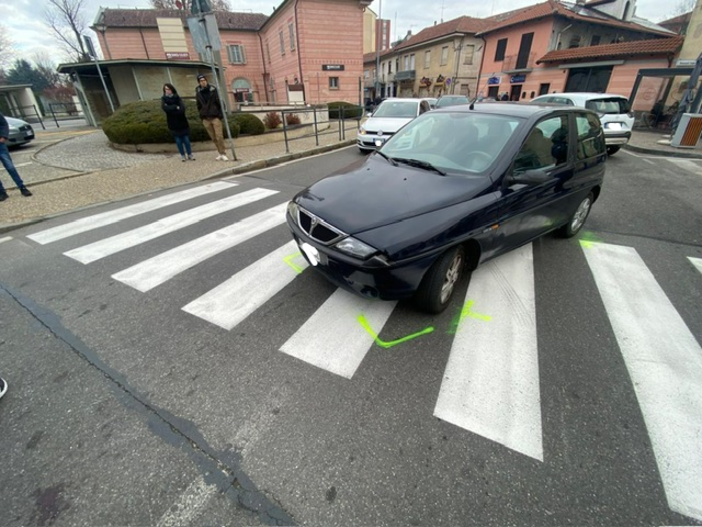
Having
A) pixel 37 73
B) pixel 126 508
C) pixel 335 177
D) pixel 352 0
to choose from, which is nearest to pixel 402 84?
pixel 352 0

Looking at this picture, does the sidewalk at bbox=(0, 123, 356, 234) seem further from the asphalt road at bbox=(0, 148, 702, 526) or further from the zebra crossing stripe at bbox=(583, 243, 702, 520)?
the zebra crossing stripe at bbox=(583, 243, 702, 520)

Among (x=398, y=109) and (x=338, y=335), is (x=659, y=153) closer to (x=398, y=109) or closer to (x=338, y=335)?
(x=398, y=109)

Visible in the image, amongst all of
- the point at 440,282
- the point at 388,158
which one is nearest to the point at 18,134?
the point at 388,158

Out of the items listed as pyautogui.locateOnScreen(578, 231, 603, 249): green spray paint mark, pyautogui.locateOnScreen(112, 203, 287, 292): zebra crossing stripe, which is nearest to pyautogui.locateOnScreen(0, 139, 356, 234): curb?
pyautogui.locateOnScreen(112, 203, 287, 292): zebra crossing stripe

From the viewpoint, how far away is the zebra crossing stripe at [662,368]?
167 centimetres

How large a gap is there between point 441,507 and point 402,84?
49.8m

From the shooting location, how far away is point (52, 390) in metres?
2.13

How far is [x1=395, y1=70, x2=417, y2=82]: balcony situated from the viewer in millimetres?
40406

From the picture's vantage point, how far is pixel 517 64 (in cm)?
2859

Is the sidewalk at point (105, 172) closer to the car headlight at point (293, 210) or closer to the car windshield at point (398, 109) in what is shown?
the car windshield at point (398, 109)

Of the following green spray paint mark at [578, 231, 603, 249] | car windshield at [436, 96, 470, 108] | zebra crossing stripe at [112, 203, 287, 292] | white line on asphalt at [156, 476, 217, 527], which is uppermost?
car windshield at [436, 96, 470, 108]

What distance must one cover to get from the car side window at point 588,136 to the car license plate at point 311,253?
3256 mm

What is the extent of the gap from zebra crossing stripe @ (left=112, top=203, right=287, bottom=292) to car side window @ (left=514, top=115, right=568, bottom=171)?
3.32 meters

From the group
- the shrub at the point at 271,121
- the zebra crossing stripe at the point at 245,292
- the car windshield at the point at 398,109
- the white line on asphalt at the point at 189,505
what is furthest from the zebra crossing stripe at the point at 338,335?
the shrub at the point at 271,121
